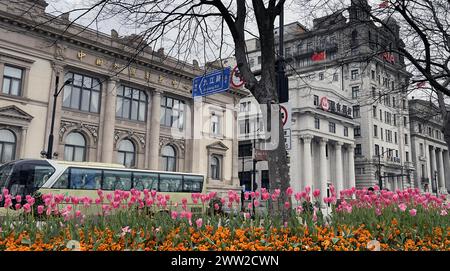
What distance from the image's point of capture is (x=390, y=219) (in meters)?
5.89

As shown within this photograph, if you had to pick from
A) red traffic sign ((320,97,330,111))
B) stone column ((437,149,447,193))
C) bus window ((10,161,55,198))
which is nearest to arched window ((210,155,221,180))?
bus window ((10,161,55,198))

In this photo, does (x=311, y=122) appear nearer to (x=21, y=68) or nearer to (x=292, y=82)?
(x=292, y=82)

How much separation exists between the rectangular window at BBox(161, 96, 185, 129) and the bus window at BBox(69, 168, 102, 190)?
16355 mm

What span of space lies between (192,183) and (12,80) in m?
14.2

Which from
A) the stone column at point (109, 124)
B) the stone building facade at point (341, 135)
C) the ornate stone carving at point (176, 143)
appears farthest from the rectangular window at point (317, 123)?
the stone column at point (109, 124)

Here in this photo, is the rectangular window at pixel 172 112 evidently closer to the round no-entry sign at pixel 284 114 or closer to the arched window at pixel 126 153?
the arched window at pixel 126 153

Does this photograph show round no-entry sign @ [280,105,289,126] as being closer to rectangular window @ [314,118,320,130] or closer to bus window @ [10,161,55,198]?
bus window @ [10,161,55,198]

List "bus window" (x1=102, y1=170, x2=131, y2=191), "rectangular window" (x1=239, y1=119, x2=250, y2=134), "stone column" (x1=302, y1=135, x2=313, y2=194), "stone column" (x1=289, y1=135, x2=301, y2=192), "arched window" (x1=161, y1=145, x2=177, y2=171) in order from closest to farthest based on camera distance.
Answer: "bus window" (x1=102, y1=170, x2=131, y2=191)
"arched window" (x1=161, y1=145, x2=177, y2=171)
"stone column" (x1=302, y1=135, x2=313, y2=194)
"stone column" (x1=289, y1=135, x2=301, y2=192)
"rectangular window" (x1=239, y1=119, x2=250, y2=134)

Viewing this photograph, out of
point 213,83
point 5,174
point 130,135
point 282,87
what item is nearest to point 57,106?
point 130,135

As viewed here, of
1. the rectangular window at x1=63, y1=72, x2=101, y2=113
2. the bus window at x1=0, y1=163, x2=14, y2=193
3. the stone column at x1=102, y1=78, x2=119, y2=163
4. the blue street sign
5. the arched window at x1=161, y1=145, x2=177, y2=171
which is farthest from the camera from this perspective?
the arched window at x1=161, y1=145, x2=177, y2=171

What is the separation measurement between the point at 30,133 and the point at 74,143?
144 inches

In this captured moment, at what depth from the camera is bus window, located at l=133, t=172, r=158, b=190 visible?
2301 centimetres

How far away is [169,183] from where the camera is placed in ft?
81.7
